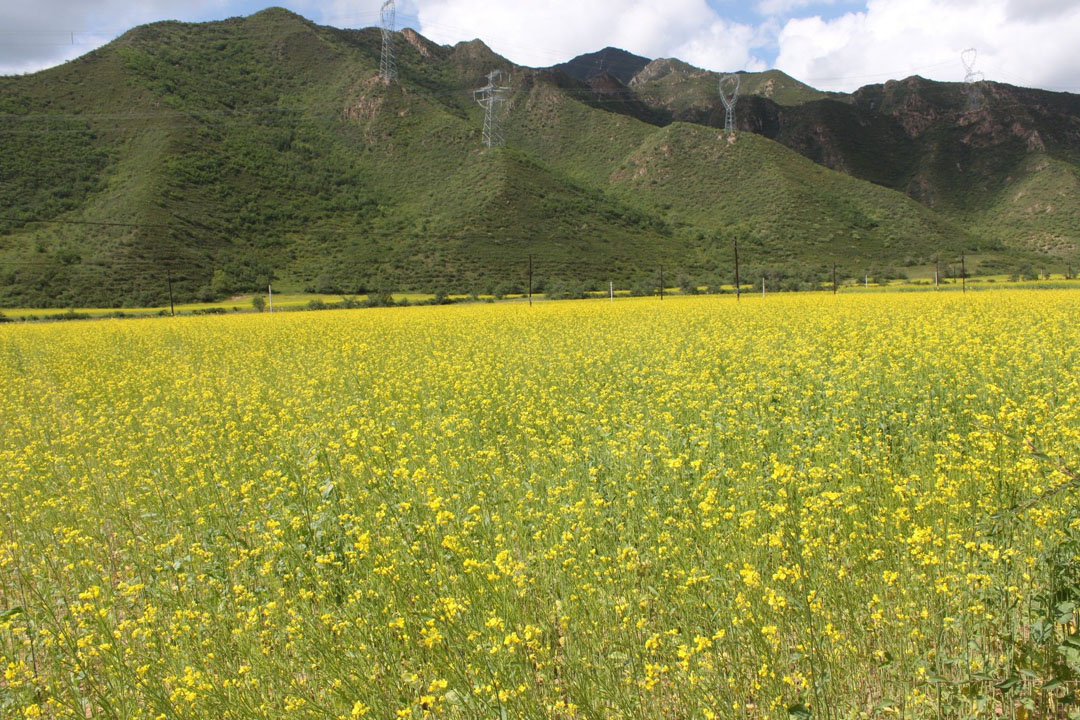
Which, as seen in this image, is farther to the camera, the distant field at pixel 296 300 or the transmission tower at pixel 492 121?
the transmission tower at pixel 492 121

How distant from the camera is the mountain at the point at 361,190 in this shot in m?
52.2

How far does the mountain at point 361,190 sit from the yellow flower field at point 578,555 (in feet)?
146

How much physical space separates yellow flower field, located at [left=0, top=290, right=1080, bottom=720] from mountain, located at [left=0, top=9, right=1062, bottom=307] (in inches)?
1750

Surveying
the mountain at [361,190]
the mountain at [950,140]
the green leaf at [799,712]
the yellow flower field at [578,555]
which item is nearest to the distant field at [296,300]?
the mountain at [361,190]

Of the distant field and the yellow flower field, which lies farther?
the distant field

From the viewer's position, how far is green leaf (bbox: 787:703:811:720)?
84.7 inches

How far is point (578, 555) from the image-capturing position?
3385 millimetres

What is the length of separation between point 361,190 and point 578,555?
74.1m

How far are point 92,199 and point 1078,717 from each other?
2743 inches

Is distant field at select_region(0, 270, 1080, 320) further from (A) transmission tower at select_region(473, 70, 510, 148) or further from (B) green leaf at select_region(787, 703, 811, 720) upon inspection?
(A) transmission tower at select_region(473, 70, 510, 148)

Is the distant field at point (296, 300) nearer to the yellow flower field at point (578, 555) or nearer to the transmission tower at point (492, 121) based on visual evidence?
the yellow flower field at point (578, 555)

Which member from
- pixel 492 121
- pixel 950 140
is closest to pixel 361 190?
pixel 492 121

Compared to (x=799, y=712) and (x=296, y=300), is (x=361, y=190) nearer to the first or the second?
(x=296, y=300)

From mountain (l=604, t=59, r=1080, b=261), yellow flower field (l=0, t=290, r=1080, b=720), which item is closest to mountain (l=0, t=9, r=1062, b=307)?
mountain (l=604, t=59, r=1080, b=261)
